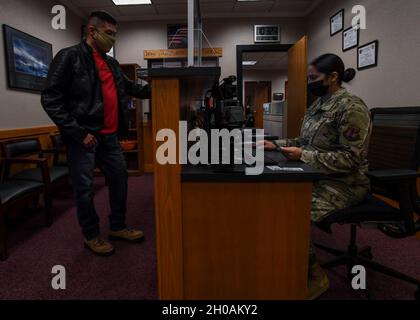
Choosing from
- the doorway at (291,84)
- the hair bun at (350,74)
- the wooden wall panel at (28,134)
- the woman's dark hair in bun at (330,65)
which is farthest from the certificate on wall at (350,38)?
the wooden wall panel at (28,134)

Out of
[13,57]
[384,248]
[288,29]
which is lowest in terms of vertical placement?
[384,248]

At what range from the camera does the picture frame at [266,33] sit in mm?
4531

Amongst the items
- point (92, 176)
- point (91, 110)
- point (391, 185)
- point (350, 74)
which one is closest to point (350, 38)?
point (350, 74)

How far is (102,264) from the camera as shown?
1816 millimetres

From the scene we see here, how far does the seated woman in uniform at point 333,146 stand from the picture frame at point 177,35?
11.5 feet

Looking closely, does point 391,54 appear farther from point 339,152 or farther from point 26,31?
point 26,31

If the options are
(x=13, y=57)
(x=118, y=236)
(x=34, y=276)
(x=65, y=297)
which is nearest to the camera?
(x=65, y=297)

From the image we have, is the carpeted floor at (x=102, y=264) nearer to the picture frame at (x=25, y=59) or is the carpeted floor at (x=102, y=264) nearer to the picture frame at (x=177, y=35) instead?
the picture frame at (x=25, y=59)

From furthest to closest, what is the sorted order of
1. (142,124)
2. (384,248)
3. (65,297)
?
(142,124) → (384,248) → (65,297)

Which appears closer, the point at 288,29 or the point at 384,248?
the point at 384,248

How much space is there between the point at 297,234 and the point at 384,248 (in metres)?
1.34

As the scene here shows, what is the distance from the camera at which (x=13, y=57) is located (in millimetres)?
2908

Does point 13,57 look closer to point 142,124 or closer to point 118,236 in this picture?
point 142,124

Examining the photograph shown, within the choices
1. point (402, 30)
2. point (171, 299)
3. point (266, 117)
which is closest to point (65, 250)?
point (171, 299)
